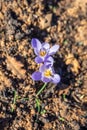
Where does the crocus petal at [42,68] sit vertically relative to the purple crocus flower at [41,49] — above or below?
below

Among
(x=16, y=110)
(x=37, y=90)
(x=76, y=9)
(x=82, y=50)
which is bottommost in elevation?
(x=16, y=110)

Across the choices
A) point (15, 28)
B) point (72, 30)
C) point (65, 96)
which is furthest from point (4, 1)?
point (65, 96)

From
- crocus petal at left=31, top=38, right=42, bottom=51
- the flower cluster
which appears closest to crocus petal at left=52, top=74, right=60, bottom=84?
the flower cluster

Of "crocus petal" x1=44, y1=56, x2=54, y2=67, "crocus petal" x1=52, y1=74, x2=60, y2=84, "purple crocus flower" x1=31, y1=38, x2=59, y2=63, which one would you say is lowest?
"crocus petal" x1=52, y1=74, x2=60, y2=84

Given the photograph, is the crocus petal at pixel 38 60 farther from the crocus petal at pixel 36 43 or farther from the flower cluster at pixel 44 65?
the crocus petal at pixel 36 43

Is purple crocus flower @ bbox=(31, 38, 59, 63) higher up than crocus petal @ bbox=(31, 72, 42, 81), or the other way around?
purple crocus flower @ bbox=(31, 38, 59, 63)

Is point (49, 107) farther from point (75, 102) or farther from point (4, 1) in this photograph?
point (4, 1)

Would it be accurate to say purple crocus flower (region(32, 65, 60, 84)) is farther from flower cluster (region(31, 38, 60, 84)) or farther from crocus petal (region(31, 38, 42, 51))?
crocus petal (region(31, 38, 42, 51))

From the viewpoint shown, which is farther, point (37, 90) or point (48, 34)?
point (48, 34)

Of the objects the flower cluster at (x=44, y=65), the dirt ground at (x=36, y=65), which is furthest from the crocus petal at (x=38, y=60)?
the dirt ground at (x=36, y=65)
